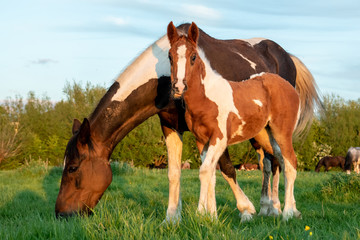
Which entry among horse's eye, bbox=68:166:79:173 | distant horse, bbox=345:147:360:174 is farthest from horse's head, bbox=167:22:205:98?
distant horse, bbox=345:147:360:174

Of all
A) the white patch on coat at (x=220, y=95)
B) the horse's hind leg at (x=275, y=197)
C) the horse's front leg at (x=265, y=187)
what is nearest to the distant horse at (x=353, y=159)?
the horse's front leg at (x=265, y=187)

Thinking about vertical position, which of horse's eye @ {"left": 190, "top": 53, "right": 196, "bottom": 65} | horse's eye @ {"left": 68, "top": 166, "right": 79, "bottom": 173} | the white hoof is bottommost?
the white hoof

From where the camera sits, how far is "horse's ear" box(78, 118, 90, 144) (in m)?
5.10

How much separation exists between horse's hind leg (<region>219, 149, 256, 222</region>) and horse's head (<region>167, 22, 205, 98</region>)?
6.00ft

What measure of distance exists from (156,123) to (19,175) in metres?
24.3

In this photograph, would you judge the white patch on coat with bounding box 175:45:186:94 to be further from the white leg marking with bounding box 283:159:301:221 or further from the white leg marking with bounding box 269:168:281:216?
the white leg marking with bounding box 269:168:281:216

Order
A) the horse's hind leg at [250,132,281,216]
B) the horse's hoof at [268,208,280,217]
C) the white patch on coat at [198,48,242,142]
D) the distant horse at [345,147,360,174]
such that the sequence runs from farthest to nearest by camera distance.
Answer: the distant horse at [345,147,360,174]
the horse's hind leg at [250,132,281,216]
the horse's hoof at [268,208,280,217]
the white patch on coat at [198,48,242,142]

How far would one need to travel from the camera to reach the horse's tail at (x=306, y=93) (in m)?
8.34

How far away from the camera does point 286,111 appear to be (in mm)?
5676

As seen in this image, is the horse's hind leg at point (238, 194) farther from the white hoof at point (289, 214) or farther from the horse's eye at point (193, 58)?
the horse's eye at point (193, 58)

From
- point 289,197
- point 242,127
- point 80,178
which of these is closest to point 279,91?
point 242,127

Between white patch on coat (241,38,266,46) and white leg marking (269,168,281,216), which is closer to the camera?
white leg marking (269,168,281,216)

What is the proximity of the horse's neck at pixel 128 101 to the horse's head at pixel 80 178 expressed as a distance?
23cm

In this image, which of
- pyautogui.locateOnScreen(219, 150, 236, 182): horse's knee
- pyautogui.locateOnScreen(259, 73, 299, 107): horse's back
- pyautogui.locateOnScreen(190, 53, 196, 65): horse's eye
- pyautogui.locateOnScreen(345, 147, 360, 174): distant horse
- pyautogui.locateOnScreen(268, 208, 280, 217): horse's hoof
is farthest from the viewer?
pyautogui.locateOnScreen(345, 147, 360, 174): distant horse
